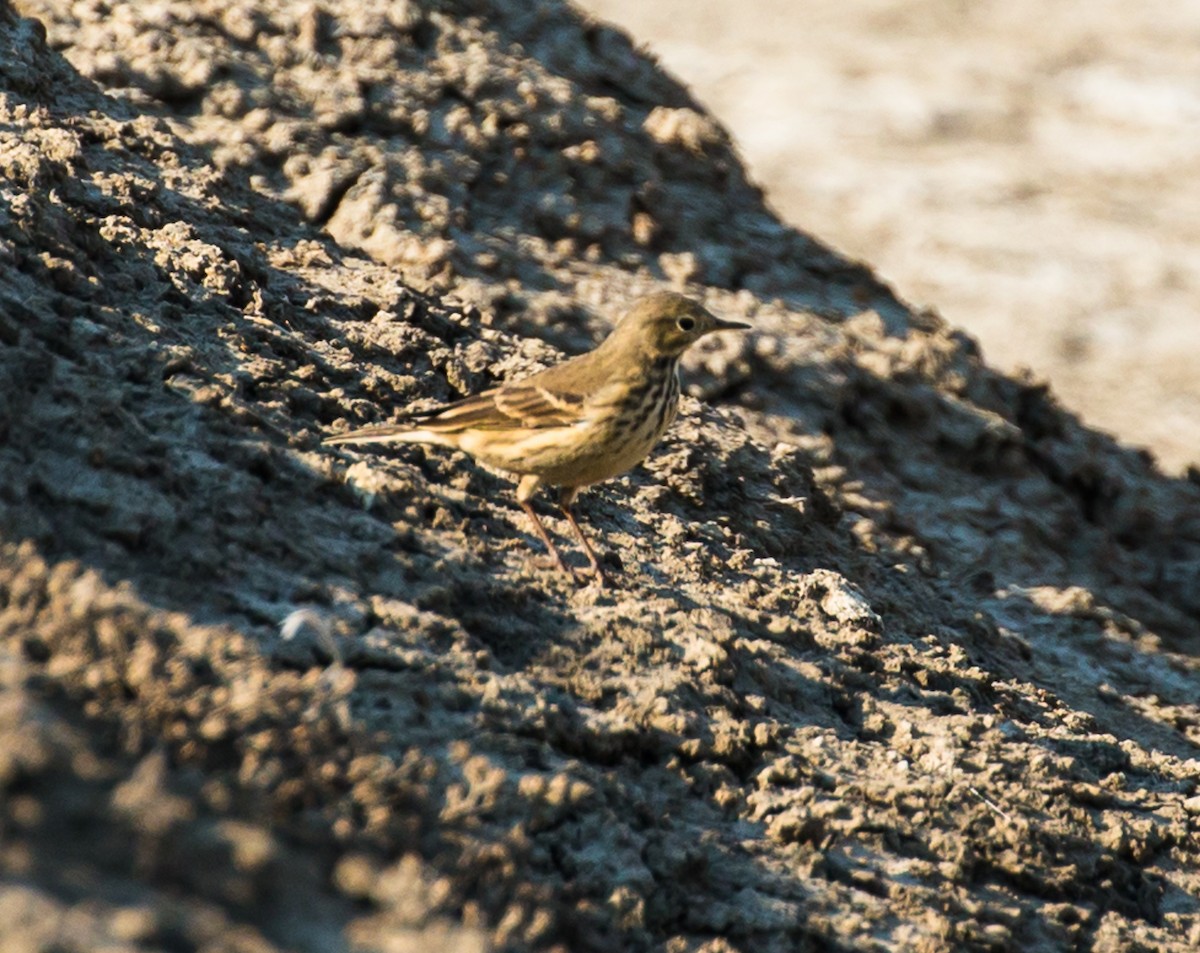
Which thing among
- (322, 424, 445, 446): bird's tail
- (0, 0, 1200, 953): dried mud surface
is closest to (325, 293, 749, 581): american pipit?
(322, 424, 445, 446): bird's tail

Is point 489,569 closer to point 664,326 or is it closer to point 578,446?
point 578,446

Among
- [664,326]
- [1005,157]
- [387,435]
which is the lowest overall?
[387,435]

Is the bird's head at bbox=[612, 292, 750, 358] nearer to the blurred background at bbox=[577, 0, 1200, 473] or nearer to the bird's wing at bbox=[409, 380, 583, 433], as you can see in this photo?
the bird's wing at bbox=[409, 380, 583, 433]

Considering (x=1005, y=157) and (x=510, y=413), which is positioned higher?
(x=1005, y=157)

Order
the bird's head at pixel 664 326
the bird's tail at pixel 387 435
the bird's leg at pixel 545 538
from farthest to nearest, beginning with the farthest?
1. the bird's head at pixel 664 326
2. the bird's tail at pixel 387 435
3. the bird's leg at pixel 545 538

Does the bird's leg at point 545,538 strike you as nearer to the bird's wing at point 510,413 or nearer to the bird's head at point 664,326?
the bird's wing at point 510,413

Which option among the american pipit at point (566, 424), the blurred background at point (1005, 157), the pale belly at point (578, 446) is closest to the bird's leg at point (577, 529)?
the american pipit at point (566, 424)

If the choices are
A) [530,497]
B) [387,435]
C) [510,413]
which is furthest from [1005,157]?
[387,435]
